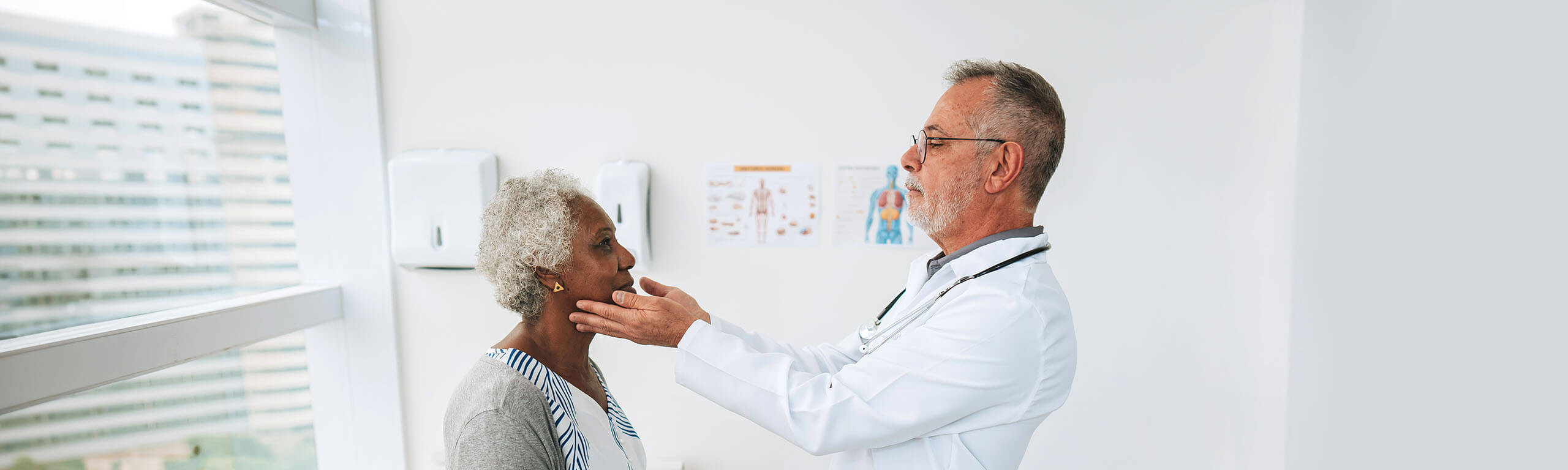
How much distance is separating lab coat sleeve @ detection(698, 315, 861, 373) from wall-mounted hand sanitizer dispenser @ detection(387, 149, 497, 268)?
106 centimetres

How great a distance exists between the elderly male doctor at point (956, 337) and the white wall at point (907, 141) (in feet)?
2.55

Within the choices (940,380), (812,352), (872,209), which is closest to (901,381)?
(940,380)

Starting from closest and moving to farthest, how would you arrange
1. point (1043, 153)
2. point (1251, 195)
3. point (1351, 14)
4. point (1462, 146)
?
point (1043, 153), point (1462, 146), point (1351, 14), point (1251, 195)

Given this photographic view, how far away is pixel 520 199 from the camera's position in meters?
1.27

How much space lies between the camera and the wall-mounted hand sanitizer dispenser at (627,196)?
6.88ft

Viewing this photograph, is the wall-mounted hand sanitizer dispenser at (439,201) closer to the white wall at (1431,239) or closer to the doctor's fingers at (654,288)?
the doctor's fingers at (654,288)

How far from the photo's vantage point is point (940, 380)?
1.19m

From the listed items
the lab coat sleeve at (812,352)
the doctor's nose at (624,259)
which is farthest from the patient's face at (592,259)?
the lab coat sleeve at (812,352)

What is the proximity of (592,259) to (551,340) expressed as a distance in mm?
189

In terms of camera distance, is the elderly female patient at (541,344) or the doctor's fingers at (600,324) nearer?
the elderly female patient at (541,344)

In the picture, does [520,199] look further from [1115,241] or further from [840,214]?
[1115,241]

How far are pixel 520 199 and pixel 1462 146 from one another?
6.62 ft

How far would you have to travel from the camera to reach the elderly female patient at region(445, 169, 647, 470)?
113 cm

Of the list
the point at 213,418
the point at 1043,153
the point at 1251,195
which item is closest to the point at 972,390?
the point at 1043,153
